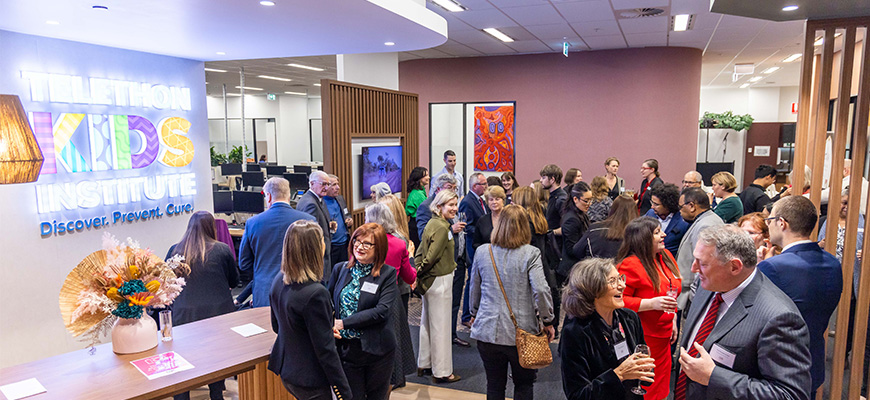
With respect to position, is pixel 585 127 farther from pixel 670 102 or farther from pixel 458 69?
pixel 458 69

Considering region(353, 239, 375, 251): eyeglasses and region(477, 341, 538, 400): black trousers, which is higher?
region(353, 239, 375, 251): eyeglasses

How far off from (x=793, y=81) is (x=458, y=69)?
1121 centimetres

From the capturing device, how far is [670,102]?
29.5ft

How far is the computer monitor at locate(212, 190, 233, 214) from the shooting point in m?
8.02

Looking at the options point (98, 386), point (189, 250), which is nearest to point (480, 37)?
point (189, 250)

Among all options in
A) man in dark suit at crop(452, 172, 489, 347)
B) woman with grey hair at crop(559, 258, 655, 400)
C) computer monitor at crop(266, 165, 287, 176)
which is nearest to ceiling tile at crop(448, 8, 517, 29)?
man in dark suit at crop(452, 172, 489, 347)

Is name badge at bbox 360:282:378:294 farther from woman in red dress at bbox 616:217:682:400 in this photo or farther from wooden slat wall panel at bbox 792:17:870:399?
wooden slat wall panel at bbox 792:17:870:399

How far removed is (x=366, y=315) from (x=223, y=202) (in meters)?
5.97

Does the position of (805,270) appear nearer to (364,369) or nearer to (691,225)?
(691,225)

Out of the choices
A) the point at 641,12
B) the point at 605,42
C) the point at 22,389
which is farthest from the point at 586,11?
the point at 22,389

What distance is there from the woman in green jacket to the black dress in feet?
6.06

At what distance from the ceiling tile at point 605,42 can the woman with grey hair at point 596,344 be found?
664cm

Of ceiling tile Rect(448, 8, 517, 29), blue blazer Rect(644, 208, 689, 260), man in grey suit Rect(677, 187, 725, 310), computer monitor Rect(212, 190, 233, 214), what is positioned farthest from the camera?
computer monitor Rect(212, 190, 233, 214)

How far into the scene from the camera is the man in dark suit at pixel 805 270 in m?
2.55
